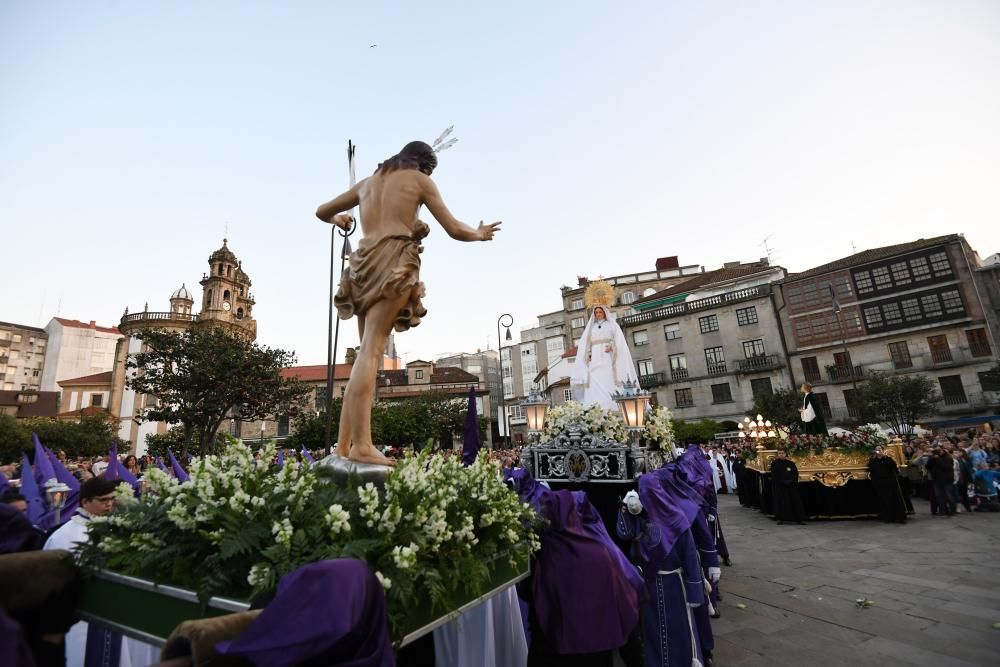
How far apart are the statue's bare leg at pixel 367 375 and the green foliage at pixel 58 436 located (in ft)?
142

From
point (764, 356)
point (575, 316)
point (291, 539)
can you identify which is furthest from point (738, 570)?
point (575, 316)

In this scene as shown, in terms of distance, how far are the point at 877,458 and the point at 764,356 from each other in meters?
29.6

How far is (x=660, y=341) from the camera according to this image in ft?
144

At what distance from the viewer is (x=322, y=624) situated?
1.34m

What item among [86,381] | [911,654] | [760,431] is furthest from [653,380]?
[86,381]

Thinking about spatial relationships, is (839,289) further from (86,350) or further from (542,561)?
(86,350)

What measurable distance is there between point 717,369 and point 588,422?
3743 cm

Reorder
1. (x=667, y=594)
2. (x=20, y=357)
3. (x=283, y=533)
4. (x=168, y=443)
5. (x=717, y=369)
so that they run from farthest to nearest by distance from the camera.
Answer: (x=20, y=357)
(x=717, y=369)
(x=168, y=443)
(x=667, y=594)
(x=283, y=533)

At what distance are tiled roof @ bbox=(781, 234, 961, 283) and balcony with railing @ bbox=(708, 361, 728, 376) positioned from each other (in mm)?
8873

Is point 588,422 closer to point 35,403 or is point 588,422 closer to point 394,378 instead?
point 394,378

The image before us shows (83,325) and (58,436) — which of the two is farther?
(83,325)

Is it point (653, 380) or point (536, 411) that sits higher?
point (653, 380)

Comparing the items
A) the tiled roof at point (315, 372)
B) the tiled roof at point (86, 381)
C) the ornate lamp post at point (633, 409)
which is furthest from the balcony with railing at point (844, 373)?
the tiled roof at point (86, 381)

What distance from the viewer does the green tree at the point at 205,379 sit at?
805 inches
